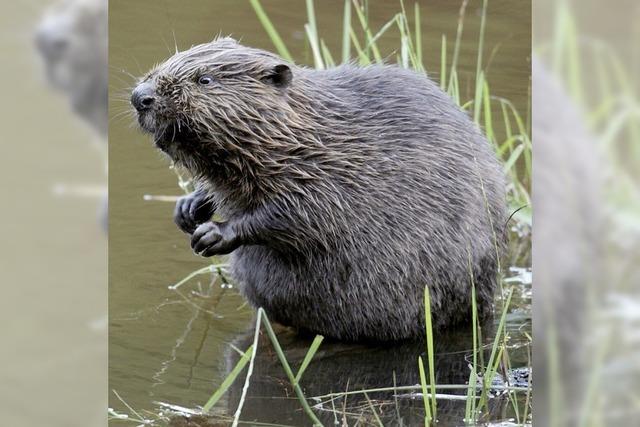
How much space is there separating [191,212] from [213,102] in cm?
48

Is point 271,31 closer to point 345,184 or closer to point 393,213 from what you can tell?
point 345,184

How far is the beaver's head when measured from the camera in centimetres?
246

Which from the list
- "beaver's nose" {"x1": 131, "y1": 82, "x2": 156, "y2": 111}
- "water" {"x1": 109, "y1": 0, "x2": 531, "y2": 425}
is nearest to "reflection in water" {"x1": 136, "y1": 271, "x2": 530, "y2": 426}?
"water" {"x1": 109, "y1": 0, "x2": 531, "y2": 425}

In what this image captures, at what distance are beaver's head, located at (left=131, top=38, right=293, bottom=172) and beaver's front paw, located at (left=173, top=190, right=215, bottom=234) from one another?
0.27 m

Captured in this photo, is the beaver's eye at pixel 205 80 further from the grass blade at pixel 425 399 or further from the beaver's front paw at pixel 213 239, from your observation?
the grass blade at pixel 425 399

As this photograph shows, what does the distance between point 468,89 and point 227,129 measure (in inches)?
27.0

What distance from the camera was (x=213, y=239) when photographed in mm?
2566

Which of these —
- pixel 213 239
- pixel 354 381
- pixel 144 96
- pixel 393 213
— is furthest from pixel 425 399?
pixel 144 96
